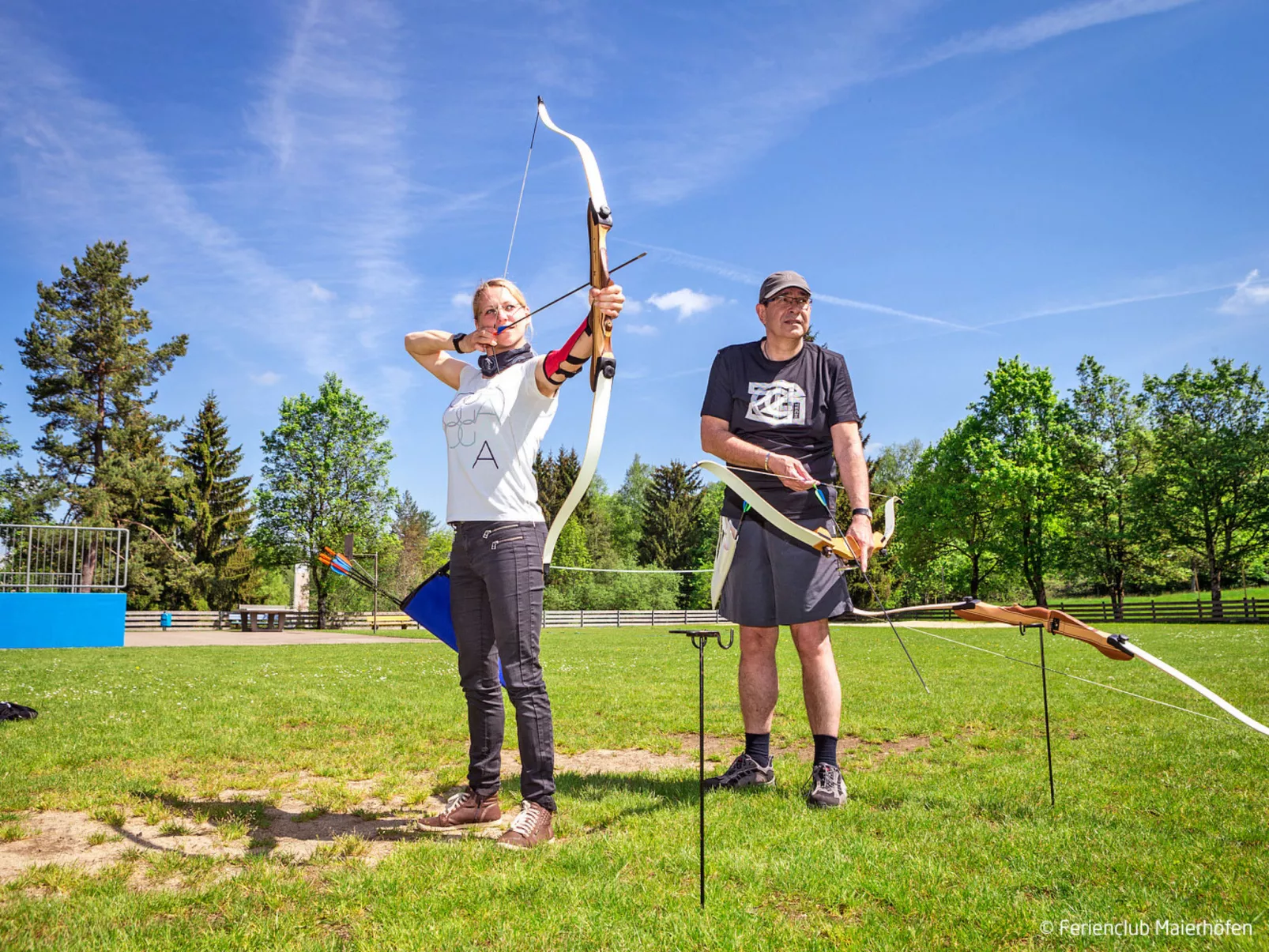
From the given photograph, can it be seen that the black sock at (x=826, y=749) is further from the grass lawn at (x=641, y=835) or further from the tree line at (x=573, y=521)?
the tree line at (x=573, y=521)

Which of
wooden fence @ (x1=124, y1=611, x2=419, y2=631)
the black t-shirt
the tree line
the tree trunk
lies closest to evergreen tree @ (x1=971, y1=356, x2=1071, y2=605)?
the tree line

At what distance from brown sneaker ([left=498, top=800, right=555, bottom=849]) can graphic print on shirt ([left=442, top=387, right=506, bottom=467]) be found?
1.53m

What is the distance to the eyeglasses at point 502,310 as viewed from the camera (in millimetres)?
4004

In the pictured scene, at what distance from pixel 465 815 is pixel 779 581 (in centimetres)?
188

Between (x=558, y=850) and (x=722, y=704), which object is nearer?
(x=558, y=850)

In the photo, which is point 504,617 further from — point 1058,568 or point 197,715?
point 1058,568

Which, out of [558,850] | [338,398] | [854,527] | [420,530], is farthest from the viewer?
[420,530]

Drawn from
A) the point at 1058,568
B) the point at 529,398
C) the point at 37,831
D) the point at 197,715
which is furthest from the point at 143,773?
the point at 1058,568

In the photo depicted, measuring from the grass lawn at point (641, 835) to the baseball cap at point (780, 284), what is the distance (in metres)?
2.57

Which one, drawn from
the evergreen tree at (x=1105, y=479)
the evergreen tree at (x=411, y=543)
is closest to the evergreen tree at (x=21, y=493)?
the evergreen tree at (x=411, y=543)

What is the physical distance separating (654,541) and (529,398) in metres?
50.4

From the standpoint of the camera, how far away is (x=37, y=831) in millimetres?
3754

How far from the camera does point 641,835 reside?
11.5ft

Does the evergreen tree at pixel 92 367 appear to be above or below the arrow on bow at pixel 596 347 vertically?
above
